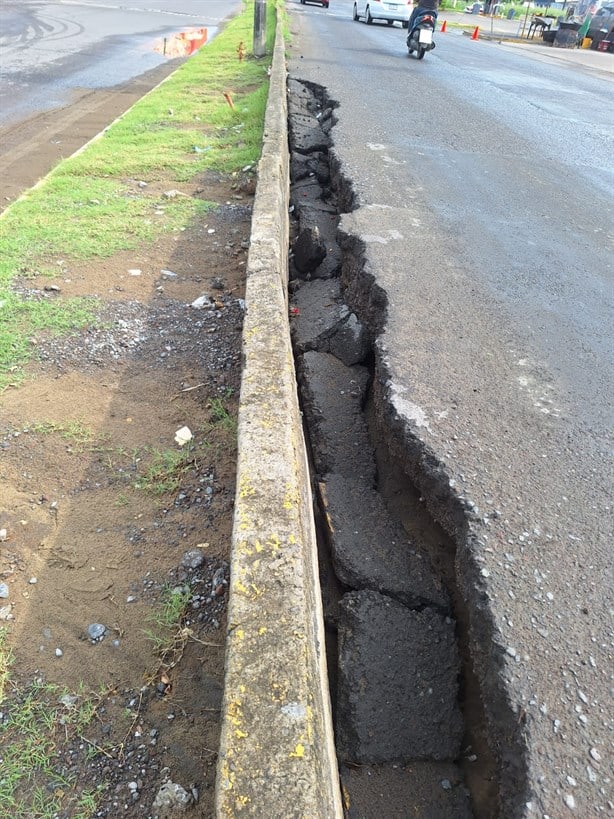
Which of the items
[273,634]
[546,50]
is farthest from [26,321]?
[546,50]

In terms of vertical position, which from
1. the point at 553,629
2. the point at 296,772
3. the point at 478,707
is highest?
the point at 296,772

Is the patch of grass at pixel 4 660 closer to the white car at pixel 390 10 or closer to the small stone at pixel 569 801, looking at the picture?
the small stone at pixel 569 801

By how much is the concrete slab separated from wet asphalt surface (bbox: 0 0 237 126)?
27.2 feet

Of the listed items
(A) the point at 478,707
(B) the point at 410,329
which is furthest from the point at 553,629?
(B) the point at 410,329

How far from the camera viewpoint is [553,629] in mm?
1895

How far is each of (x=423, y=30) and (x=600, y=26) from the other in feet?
63.7

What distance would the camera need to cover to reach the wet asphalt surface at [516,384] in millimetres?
1738

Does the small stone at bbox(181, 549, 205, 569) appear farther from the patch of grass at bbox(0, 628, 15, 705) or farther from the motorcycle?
the motorcycle

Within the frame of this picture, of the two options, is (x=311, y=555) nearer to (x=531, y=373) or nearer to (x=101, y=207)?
(x=531, y=373)

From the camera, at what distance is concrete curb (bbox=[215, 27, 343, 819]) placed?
1.28 meters

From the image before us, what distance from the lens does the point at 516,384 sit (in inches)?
119

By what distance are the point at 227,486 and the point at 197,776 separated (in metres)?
→ 1.19

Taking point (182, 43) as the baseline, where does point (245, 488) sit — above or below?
above

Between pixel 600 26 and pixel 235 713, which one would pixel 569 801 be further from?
pixel 600 26
